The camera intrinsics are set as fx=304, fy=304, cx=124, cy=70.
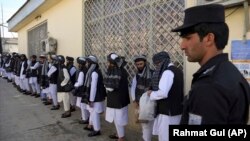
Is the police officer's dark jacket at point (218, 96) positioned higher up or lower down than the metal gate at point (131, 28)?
lower down

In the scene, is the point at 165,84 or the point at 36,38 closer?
the point at 165,84

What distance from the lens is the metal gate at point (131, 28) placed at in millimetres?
5039

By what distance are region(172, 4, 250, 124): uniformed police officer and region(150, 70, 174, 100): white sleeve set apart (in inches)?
91.5

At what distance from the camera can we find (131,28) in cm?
629

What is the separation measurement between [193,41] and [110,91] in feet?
12.4

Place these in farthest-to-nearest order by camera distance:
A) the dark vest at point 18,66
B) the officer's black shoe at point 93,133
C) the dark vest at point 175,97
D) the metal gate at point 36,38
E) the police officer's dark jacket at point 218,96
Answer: the metal gate at point 36,38 → the dark vest at point 18,66 → the officer's black shoe at point 93,133 → the dark vest at point 175,97 → the police officer's dark jacket at point 218,96

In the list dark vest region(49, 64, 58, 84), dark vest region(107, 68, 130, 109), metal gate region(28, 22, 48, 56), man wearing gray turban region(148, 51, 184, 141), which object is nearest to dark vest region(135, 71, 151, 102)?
dark vest region(107, 68, 130, 109)

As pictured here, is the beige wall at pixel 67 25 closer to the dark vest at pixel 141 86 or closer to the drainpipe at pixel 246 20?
the dark vest at pixel 141 86

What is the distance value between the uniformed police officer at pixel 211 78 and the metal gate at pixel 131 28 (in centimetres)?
328

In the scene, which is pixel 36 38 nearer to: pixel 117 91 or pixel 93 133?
pixel 93 133

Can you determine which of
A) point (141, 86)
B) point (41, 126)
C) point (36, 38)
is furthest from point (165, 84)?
point (36, 38)

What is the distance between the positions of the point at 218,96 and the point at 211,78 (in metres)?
0.10

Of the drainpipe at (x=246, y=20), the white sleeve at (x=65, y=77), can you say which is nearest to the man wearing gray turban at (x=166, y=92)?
the drainpipe at (x=246, y=20)

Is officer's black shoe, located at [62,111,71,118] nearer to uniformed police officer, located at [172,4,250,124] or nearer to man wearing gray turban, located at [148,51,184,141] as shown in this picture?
man wearing gray turban, located at [148,51,184,141]
